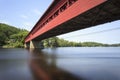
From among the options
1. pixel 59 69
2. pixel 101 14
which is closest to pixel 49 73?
pixel 59 69

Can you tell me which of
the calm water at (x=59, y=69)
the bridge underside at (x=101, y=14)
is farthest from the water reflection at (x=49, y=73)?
the bridge underside at (x=101, y=14)

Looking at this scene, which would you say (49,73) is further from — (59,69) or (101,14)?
(101,14)

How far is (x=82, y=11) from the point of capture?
1146 cm

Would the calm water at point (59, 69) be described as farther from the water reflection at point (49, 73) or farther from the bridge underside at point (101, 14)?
the bridge underside at point (101, 14)

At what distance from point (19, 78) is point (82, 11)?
6.21m

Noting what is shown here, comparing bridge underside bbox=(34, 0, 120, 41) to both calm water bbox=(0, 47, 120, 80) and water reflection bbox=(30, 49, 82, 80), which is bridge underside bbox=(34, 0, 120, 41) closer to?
calm water bbox=(0, 47, 120, 80)

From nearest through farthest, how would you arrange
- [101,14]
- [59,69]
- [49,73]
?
1. [49,73]
2. [59,69]
3. [101,14]

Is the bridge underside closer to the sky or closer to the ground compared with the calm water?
closer to the sky

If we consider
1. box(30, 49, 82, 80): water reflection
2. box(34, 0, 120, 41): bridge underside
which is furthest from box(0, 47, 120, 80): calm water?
box(34, 0, 120, 41): bridge underside

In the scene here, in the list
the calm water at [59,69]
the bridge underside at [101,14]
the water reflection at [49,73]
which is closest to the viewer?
the water reflection at [49,73]

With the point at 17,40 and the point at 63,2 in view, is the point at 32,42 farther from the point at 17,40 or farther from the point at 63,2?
the point at 63,2

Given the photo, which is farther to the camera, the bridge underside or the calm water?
the bridge underside

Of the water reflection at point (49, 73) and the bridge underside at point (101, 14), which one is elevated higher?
the bridge underside at point (101, 14)

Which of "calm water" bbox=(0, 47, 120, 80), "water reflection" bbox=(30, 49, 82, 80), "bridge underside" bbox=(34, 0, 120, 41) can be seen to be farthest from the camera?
"bridge underside" bbox=(34, 0, 120, 41)
